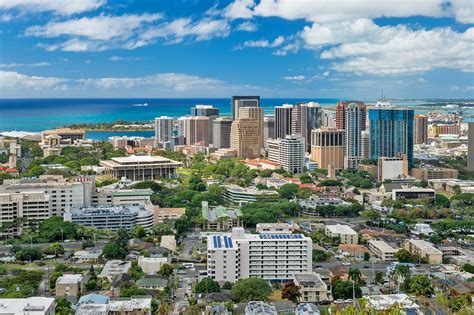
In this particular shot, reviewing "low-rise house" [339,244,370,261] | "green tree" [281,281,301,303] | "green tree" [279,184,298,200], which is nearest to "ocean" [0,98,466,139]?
"green tree" [279,184,298,200]

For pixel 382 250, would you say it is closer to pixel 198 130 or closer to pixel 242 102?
pixel 198 130

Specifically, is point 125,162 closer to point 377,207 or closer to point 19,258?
point 377,207

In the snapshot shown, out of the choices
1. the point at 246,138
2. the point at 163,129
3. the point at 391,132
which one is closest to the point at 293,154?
the point at 391,132

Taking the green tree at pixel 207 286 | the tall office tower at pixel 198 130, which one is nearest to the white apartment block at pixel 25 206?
the green tree at pixel 207 286

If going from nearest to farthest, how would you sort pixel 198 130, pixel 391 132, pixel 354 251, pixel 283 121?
pixel 354 251, pixel 391 132, pixel 283 121, pixel 198 130

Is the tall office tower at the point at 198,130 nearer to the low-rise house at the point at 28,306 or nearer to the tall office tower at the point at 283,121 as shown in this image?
the tall office tower at the point at 283,121
